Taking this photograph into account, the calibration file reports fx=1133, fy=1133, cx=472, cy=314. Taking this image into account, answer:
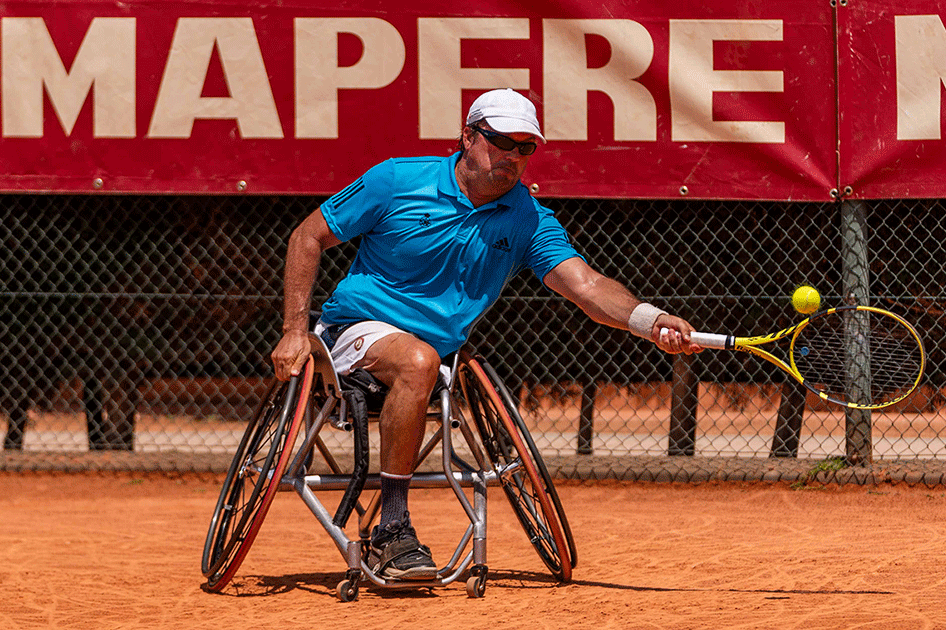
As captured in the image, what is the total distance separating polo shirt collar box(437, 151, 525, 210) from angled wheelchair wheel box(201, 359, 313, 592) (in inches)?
28.2

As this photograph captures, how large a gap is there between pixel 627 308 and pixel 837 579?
1.09 m

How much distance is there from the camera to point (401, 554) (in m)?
3.31

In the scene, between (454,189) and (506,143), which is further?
(454,189)

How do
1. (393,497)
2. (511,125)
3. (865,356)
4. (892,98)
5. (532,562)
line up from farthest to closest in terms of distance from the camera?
(892,98)
(865,356)
(532,562)
(511,125)
(393,497)

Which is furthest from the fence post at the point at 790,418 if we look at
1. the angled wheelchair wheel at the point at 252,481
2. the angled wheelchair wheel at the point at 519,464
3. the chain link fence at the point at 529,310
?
the angled wheelchair wheel at the point at 252,481

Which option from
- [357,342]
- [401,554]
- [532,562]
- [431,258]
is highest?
[431,258]

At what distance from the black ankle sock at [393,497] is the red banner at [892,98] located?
2.92 metres

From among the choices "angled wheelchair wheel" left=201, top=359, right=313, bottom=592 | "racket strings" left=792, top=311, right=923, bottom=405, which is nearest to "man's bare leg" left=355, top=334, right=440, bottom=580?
"angled wheelchair wheel" left=201, top=359, right=313, bottom=592

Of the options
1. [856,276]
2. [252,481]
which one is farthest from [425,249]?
[856,276]

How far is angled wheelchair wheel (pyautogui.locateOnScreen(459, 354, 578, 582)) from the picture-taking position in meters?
3.31

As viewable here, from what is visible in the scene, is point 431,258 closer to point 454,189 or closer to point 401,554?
point 454,189

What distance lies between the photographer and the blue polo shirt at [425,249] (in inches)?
141

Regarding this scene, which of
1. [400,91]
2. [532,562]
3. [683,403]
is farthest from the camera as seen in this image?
[683,403]

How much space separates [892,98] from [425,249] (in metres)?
2.76
